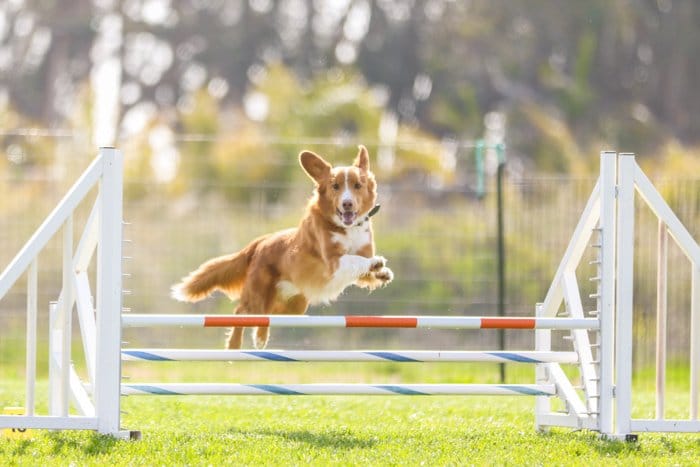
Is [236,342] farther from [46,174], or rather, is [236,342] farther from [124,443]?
[46,174]

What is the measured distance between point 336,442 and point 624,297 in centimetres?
150

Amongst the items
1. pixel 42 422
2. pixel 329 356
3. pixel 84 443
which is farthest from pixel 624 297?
pixel 42 422

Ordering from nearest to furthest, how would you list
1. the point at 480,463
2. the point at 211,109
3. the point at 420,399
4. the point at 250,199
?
the point at 480,463 < the point at 420,399 < the point at 250,199 < the point at 211,109

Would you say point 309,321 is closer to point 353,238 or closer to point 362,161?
point 353,238

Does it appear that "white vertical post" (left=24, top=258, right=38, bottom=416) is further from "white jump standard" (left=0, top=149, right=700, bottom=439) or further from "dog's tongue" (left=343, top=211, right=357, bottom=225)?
"dog's tongue" (left=343, top=211, right=357, bottom=225)

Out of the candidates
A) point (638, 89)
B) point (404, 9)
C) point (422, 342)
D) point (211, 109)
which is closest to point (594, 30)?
point (638, 89)

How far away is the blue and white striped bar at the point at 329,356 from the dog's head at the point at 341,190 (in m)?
0.96

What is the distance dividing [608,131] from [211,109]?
8.42 metres

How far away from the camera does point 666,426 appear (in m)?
6.58

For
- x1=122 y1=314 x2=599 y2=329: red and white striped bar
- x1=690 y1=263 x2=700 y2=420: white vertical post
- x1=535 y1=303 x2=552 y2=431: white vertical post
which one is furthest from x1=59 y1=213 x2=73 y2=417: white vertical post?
x1=690 y1=263 x2=700 y2=420: white vertical post

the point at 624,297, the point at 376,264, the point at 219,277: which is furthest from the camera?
the point at 219,277

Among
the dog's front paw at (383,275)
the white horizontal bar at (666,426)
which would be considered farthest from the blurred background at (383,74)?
the white horizontal bar at (666,426)

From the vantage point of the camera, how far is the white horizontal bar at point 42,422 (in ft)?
20.5

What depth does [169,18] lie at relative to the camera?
31.9 m
